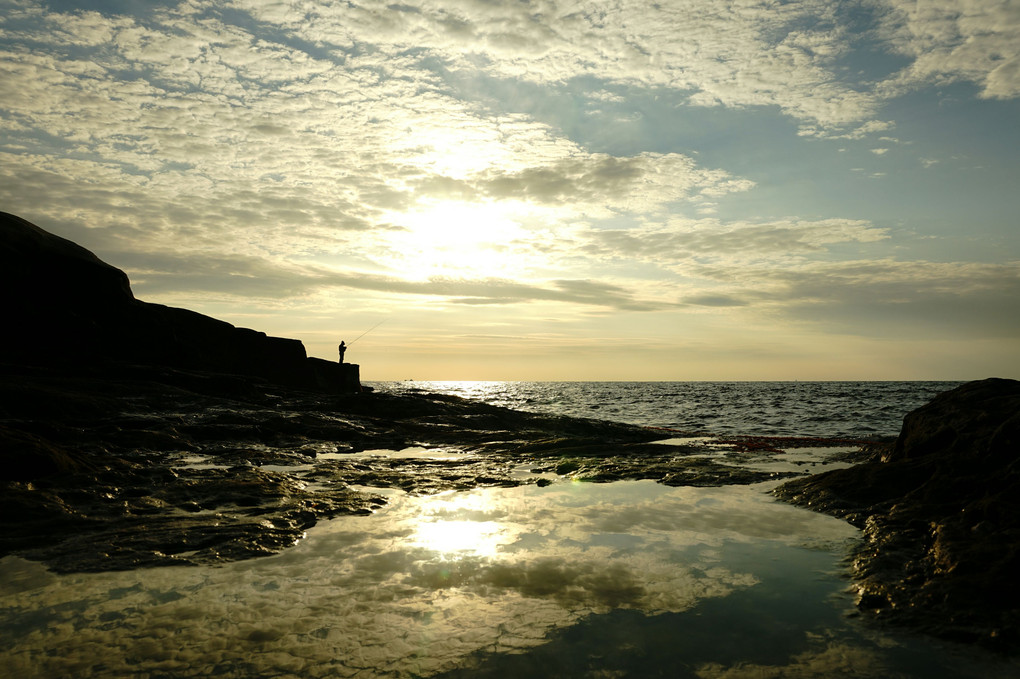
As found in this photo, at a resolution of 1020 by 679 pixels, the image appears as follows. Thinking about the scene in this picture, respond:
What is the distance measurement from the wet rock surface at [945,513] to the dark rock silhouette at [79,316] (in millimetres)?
26499

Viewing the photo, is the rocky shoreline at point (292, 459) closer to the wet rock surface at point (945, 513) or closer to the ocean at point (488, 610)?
the wet rock surface at point (945, 513)

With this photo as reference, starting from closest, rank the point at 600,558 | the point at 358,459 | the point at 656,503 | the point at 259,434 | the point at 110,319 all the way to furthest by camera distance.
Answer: the point at 600,558 → the point at 656,503 → the point at 358,459 → the point at 259,434 → the point at 110,319

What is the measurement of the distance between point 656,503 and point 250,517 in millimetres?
7155

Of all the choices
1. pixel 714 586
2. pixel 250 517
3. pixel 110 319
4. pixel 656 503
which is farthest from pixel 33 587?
pixel 110 319

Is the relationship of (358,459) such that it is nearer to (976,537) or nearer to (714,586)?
(714,586)

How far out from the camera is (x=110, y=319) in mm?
26000

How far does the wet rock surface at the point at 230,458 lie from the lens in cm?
777

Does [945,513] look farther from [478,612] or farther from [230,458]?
[230,458]

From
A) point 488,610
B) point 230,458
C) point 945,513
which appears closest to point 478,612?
point 488,610

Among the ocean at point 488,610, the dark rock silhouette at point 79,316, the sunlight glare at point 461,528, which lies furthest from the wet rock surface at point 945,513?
the dark rock silhouette at point 79,316

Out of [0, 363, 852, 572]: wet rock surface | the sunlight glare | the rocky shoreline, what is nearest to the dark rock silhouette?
the rocky shoreline

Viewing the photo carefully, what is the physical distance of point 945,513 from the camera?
7.89 m

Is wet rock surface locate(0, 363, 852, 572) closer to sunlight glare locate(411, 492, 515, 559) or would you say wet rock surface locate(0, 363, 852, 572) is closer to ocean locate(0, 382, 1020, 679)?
ocean locate(0, 382, 1020, 679)

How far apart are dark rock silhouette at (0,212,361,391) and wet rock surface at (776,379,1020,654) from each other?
26499 mm
